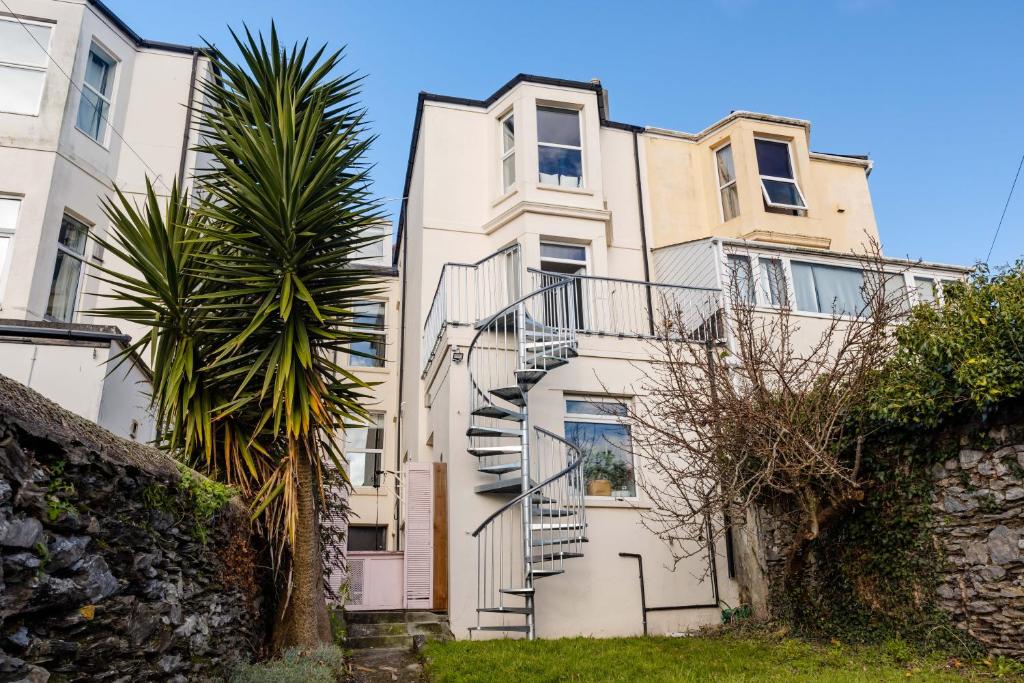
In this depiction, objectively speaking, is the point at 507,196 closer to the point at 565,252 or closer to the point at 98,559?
the point at 565,252

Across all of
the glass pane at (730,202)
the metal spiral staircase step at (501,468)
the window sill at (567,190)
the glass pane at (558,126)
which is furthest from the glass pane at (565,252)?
the metal spiral staircase step at (501,468)

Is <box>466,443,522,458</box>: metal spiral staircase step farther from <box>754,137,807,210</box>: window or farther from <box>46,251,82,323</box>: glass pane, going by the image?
<box>754,137,807,210</box>: window

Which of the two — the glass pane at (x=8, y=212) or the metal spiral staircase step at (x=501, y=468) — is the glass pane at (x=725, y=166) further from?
the glass pane at (x=8, y=212)

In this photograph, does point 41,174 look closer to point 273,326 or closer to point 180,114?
point 180,114

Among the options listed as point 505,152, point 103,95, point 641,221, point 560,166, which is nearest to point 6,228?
point 103,95

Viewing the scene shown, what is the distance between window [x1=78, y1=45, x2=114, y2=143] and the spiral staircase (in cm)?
693

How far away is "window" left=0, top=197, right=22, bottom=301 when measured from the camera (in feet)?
31.7

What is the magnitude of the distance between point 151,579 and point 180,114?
10.3m

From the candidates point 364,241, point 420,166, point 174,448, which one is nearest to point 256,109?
point 364,241

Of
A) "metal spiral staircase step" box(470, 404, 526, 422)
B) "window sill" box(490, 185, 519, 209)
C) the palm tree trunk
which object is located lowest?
the palm tree trunk

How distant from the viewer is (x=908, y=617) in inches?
252

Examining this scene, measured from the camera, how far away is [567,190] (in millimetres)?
12141

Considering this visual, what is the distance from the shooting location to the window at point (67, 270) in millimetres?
10141

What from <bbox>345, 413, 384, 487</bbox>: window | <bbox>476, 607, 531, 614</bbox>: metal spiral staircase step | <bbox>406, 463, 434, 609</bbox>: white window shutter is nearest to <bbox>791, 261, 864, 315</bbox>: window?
<bbox>406, 463, 434, 609</bbox>: white window shutter
